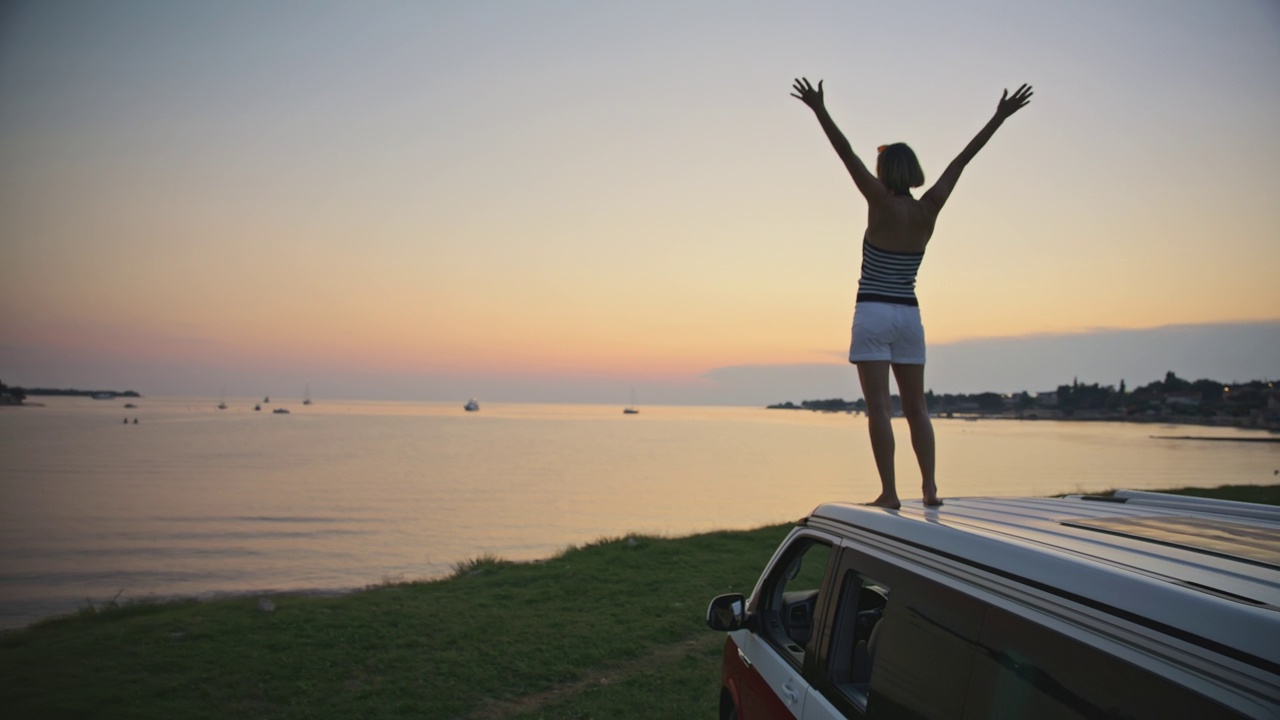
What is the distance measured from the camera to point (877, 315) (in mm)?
4926

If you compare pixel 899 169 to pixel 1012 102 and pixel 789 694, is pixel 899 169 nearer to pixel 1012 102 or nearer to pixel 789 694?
pixel 1012 102

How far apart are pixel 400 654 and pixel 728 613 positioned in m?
5.88

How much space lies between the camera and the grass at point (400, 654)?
735 centimetres

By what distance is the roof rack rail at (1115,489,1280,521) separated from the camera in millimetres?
2686

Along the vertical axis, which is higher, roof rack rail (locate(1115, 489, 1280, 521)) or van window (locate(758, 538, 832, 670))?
roof rack rail (locate(1115, 489, 1280, 521))

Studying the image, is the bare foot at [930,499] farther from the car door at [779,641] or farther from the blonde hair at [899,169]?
the blonde hair at [899,169]

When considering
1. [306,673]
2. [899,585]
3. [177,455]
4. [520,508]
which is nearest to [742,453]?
[520,508]

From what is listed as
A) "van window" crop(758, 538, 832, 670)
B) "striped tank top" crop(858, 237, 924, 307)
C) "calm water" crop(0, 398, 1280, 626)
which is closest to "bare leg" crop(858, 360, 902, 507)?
"striped tank top" crop(858, 237, 924, 307)

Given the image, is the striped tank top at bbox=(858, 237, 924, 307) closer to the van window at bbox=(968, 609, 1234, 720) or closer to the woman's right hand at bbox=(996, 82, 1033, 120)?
the woman's right hand at bbox=(996, 82, 1033, 120)

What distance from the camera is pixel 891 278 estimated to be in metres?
4.98

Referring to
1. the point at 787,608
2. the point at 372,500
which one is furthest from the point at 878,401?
the point at 372,500

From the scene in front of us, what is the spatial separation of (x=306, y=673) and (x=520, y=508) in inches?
926

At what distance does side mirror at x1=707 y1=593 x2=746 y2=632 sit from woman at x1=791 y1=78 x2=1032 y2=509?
1.33m

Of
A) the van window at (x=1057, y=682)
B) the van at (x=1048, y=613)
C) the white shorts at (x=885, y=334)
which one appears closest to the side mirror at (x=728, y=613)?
the van at (x=1048, y=613)
